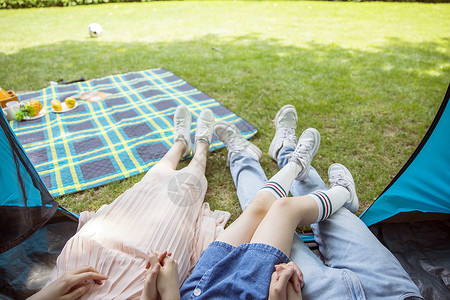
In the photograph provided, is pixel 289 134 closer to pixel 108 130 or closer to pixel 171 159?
pixel 171 159

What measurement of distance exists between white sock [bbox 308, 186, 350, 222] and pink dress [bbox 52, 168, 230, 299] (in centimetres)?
55

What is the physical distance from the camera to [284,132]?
2.21 metres

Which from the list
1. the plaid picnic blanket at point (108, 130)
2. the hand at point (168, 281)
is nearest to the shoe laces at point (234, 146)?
the plaid picnic blanket at point (108, 130)

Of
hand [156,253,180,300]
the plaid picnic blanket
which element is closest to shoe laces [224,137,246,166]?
the plaid picnic blanket

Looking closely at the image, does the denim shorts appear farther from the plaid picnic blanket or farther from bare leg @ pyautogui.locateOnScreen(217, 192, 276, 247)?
→ the plaid picnic blanket

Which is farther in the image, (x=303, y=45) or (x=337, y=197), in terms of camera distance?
(x=303, y=45)

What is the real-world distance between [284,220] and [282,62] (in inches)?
129

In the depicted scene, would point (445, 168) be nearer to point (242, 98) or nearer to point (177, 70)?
point (242, 98)

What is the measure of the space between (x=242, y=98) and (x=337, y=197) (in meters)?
1.89

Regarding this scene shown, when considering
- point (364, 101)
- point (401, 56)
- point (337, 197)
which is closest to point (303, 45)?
point (401, 56)

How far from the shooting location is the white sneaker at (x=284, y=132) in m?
2.08

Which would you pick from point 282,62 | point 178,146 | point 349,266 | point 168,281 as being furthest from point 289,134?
point 282,62

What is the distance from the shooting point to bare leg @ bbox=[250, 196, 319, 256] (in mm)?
1132

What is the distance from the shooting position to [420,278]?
1269 millimetres
